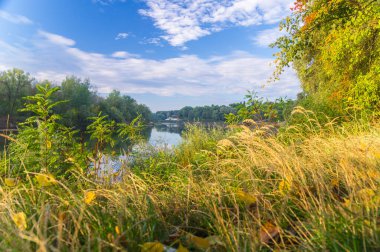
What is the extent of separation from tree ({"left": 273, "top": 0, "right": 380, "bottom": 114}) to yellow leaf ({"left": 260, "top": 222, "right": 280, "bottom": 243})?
515cm

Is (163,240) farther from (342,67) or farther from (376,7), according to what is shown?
(342,67)

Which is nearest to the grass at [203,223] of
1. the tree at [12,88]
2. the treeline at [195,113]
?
the treeline at [195,113]

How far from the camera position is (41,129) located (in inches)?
123

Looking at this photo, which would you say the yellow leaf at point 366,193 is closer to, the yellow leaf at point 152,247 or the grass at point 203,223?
the grass at point 203,223

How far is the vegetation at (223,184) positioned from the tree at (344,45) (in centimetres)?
4

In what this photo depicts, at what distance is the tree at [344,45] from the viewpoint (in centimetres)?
582

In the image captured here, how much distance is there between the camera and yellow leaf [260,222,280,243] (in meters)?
1.29

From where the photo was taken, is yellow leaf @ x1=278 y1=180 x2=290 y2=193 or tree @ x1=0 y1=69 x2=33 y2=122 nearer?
yellow leaf @ x1=278 y1=180 x2=290 y2=193

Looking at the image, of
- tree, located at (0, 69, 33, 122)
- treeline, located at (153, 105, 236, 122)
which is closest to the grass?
A: treeline, located at (153, 105, 236, 122)

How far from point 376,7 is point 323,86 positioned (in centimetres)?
373

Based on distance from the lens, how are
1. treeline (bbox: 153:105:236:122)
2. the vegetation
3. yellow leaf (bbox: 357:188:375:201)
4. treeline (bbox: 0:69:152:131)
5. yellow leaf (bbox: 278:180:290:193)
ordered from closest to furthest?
A: the vegetation < yellow leaf (bbox: 357:188:375:201) < yellow leaf (bbox: 278:180:290:193) < treeline (bbox: 153:105:236:122) < treeline (bbox: 0:69:152:131)

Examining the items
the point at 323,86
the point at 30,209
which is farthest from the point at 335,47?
the point at 30,209

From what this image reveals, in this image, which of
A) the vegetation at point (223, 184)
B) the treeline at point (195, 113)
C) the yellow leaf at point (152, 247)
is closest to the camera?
the yellow leaf at point (152, 247)

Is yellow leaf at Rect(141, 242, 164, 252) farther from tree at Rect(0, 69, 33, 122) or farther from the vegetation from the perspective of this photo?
tree at Rect(0, 69, 33, 122)
